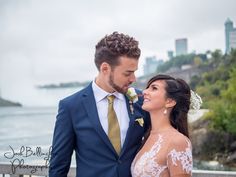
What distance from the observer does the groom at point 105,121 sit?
7.70ft

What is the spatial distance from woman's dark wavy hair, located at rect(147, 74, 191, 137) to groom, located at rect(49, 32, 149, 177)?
0.20 m

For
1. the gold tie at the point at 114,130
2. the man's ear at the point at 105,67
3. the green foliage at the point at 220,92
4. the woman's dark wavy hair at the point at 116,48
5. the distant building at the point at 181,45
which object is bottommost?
the green foliage at the point at 220,92

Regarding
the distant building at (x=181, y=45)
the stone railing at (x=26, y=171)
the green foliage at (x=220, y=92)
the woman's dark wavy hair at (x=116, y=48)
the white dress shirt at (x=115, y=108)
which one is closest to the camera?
the woman's dark wavy hair at (x=116, y=48)

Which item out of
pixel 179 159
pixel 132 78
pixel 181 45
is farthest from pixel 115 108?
pixel 181 45

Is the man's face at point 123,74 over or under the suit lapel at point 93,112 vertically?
over

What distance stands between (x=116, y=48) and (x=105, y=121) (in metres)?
0.42

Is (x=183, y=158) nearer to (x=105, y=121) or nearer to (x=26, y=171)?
(x=105, y=121)

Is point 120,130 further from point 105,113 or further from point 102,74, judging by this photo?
point 102,74

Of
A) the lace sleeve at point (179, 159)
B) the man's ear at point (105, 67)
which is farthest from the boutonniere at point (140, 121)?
the man's ear at point (105, 67)

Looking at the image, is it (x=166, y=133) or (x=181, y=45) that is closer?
(x=166, y=133)

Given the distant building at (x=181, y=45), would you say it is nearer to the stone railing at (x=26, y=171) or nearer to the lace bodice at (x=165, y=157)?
the stone railing at (x=26, y=171)

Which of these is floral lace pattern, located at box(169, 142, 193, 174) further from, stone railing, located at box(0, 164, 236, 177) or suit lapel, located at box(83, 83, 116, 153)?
stone railing, located at box(0, 164, 236, 177)

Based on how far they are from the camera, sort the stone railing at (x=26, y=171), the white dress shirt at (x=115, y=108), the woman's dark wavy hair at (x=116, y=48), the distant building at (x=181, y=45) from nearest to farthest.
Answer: the woman's dark wavy hair at (x=116, y=48) < the white dress shirt at (x=115, y=108) < the stone railing at (x=26, y=171) < the distant building at (x=181, y=45)

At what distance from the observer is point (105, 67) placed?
2.37 metres
